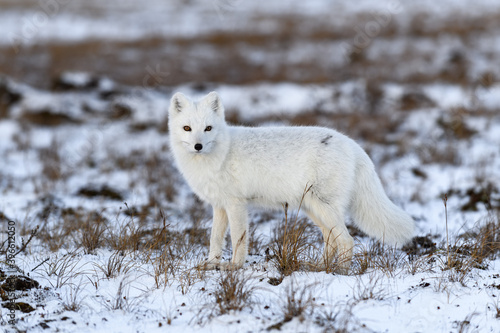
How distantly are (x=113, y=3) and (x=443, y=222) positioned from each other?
43.9 metres

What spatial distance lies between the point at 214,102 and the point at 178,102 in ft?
1.32

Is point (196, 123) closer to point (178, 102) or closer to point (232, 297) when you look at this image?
point (178, 102)


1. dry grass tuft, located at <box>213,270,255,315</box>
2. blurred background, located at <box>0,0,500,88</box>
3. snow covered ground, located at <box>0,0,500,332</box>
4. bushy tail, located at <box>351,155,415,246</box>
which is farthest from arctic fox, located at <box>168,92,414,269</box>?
blurred background, located at <box>0,0,500,88</box>

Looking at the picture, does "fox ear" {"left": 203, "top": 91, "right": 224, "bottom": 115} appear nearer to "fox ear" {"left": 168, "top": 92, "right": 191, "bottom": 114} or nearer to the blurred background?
"fox ear" {"left": 168, "top": 92, "right": 191, "bottom": 114}

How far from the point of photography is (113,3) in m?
43.7

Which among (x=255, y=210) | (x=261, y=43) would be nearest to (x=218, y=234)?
(x=255, y=210)

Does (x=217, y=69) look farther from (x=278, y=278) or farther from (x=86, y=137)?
(x=278, y=278)

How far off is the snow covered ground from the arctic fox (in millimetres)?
338

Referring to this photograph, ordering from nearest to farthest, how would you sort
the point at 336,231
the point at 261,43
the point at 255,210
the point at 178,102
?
the point at 336,231 < the point at 178,102 < the point at 255,210 < the point at 261,43

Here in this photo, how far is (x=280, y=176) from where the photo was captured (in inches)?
188

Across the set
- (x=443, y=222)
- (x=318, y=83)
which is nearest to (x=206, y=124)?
(x=443, y=222)

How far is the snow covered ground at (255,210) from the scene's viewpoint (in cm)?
376

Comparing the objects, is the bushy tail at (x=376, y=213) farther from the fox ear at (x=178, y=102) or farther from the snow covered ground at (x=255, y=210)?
the fox ear at (x=178, y=102)

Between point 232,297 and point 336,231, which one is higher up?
point 336,231
